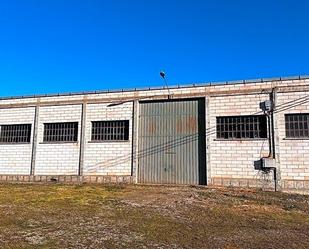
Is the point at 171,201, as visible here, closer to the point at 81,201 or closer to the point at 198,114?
the point at 81,201

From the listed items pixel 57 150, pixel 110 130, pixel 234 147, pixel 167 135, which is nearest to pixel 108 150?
pixel 110 130

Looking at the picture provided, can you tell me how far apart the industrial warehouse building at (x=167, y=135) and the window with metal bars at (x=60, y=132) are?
0.23ft

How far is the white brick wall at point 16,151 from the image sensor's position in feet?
76.7

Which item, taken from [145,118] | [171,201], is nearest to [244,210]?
[171,201]

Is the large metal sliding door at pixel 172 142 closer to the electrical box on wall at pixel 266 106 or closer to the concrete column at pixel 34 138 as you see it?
the electrical box on wall at pixel 266 106

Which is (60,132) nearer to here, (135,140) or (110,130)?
(110,130)

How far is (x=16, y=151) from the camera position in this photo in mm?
23766

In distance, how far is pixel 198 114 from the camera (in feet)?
A: 66.8

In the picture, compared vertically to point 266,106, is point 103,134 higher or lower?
lower

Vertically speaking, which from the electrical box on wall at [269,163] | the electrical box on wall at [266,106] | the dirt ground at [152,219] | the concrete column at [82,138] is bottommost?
the dirt ground at [152,219]

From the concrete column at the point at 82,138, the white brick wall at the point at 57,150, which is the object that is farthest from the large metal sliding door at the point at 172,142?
the white brick wall at the point at 57,150

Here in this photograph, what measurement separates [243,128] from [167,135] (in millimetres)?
4547

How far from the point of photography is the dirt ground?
786 cm

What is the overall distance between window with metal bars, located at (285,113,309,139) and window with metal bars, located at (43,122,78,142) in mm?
13163
